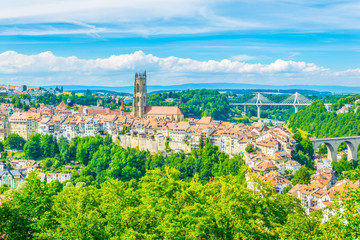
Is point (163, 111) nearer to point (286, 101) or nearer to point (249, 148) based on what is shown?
point (249, 148)

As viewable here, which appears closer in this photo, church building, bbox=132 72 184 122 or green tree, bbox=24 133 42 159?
green tree, bbox=24 133 42 159

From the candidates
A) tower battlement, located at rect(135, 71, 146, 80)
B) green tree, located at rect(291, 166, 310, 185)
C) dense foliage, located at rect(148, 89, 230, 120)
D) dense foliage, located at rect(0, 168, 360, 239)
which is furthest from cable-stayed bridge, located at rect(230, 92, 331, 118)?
dense foliage, located at rect(0, 168, 360, 239)

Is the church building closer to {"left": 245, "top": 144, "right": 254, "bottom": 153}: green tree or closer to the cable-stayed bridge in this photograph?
{"left": 245, "top": 144, "right": 254, "bottom": 153}: green tree

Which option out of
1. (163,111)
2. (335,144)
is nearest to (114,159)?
(163,111)

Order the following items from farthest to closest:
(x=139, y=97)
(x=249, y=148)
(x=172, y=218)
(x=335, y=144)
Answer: (x=139, y=97) → (x=335, y=144) → (x=249, y=148) → (x=172, y=218)

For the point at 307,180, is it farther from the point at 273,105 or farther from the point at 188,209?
the point at 273,105

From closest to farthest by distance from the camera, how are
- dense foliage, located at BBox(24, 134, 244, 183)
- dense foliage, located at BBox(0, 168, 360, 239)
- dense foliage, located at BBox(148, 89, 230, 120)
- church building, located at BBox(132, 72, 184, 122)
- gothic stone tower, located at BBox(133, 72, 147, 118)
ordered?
dense foliage, located at BBox(0, 168, 360, 239)
dense foliage, located at BBox(24, 134, 244, 183)
church building, located at BBox(132, 72, 184, 122)
gothic stone tower, located at BBox(133, 72, 147, 118)
dense foliage, located at BBox(148, 89, 230, 120)

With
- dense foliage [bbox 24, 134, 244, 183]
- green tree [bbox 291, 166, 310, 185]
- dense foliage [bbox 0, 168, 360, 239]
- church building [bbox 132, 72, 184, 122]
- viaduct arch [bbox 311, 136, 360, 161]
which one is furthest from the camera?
church building [bbox 132, 72, 184, 122]
